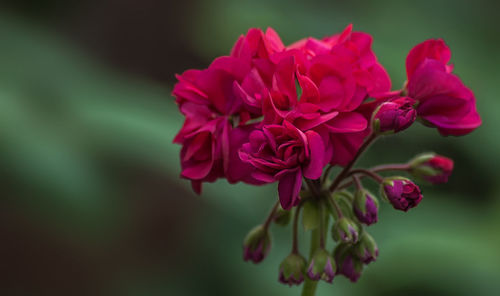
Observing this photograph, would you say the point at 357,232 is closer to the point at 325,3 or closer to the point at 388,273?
the point at 388,273

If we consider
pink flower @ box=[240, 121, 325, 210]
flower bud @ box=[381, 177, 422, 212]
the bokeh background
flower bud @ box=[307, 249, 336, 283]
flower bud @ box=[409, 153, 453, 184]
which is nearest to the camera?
pink flower @ box=[240, 121, 325, 210]

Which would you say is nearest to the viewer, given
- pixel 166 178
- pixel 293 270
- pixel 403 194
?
pixel 403 194

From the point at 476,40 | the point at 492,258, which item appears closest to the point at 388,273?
the point at 492,258

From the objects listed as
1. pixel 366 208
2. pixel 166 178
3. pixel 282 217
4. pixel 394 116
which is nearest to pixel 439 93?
pixel 394 116

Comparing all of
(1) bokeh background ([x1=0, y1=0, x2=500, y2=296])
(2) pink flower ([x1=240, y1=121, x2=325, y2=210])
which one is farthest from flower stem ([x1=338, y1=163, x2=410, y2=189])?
(1) bokeh background ([x1=0, y1=0, x2=500, y2=296])

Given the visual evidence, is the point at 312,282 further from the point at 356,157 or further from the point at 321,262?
the point at 356,157

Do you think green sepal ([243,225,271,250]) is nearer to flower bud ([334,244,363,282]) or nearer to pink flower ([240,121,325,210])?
flower bud ([334,244,363,282])
